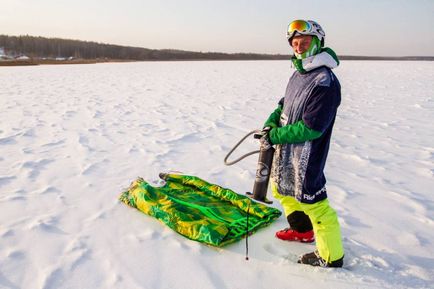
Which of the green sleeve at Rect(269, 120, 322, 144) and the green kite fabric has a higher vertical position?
the green sleeve at Rect(269, 120, 322, 144)

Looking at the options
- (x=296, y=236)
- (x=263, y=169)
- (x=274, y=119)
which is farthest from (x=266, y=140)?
(x=296, y=236)

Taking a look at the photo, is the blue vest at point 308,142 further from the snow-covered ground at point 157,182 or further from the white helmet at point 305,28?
the snow-covered ground at point 157,182

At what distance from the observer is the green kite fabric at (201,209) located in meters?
3.12

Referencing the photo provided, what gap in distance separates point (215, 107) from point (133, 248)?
24.0 feet

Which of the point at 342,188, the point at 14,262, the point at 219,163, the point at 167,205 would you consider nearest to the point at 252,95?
the point at 219,163

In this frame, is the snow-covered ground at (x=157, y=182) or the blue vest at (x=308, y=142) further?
the snow-covered ground at (x=157, y=182)

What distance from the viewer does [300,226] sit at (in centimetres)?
303

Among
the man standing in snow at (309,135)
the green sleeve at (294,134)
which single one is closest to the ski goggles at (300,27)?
the man standing in snow at (309,135)

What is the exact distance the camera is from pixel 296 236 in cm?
311

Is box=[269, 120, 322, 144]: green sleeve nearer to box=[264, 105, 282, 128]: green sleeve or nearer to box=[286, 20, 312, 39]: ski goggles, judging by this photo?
box=[264, 105, 282, 128]: green sleeve

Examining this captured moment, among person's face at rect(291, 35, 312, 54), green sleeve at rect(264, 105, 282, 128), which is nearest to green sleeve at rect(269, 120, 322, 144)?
green sleeve at rect(264, 105, 282, 128)

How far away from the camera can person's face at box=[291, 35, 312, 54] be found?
2.49 m

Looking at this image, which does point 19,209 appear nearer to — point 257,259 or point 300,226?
point 257,259

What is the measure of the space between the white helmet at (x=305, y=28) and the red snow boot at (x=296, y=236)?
1.64 metres
